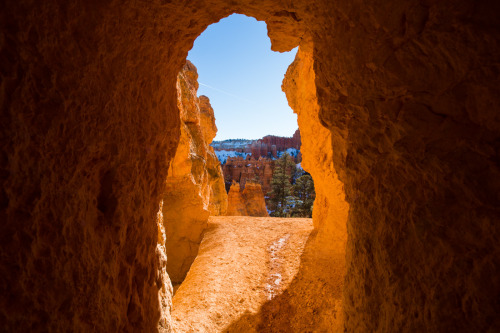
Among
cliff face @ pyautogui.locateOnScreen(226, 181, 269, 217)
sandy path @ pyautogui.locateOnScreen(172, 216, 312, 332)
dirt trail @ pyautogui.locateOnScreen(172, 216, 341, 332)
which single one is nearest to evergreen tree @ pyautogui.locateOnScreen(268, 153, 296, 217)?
cliff face @ pyautogui.locateOnScreen(226, 181, 269, 217)

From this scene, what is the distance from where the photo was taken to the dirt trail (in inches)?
189

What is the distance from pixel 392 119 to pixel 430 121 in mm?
344

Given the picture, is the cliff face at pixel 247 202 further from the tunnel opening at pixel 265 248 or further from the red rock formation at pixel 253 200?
the tunnel opening at pixel 265 248

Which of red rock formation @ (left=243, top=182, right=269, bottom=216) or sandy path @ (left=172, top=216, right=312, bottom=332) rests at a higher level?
red rock formation @ (left=243, top=182, right=269, bottom=216)

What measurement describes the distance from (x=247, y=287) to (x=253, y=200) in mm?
18500

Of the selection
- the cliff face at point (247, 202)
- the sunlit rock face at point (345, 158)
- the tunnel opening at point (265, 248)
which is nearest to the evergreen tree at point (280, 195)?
the cliff face at point (247, 202)

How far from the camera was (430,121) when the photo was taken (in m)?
1.78

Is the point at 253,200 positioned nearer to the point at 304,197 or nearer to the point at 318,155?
the point at 304,197

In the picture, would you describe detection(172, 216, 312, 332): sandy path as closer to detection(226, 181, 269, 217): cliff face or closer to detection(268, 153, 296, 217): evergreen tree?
detection(226, 181, 269, 217): cliff face

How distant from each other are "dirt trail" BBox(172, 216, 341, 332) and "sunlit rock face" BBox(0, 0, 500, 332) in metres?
2.17

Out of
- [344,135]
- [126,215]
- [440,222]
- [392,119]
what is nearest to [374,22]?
[392,119]

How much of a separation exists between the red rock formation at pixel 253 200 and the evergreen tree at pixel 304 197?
3.52 metres

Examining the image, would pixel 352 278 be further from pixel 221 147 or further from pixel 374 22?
pixel 221 147

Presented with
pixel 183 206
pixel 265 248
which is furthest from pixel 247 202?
pixel 265 248
